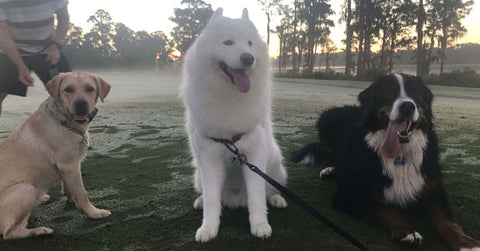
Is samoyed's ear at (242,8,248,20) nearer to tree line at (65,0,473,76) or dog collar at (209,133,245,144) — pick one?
dog collar at (209,133,245,144)

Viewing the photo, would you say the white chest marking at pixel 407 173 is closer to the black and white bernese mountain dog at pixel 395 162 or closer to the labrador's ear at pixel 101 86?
the black and white bernese mountain dog at pixel 395 162

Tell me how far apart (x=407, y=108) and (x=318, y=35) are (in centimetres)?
4014

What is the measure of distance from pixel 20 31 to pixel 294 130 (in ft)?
14.8

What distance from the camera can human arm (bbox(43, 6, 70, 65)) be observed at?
3.17 m

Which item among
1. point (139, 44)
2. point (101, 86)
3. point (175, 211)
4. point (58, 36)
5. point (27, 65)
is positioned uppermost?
point (139, 44)

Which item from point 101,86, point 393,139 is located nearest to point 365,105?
point 393,139

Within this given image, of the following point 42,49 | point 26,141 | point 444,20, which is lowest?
point 26,141

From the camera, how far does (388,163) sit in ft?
7.97

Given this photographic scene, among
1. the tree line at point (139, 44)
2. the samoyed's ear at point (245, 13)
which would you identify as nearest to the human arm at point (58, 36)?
the samoyed's ear at point (245, 13)

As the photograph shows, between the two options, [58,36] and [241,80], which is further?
[58,36]

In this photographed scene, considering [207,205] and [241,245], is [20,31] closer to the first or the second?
[207,205]

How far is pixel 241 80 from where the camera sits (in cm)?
228

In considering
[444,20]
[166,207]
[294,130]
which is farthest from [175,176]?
[444,20]

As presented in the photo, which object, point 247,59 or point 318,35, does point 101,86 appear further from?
point 318,35
